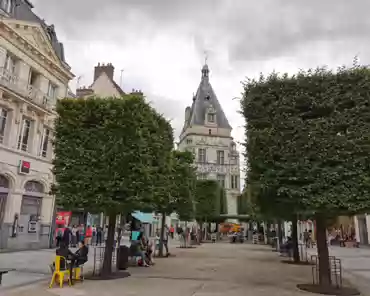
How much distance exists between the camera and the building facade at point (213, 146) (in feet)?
194

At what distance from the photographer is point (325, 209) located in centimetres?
895

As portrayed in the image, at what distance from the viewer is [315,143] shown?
913 centimetres

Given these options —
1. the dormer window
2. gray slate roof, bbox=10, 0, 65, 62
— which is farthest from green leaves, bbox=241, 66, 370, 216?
the dormer window

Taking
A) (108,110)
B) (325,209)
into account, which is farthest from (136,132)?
(325,209)

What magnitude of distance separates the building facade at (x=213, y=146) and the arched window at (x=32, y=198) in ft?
119

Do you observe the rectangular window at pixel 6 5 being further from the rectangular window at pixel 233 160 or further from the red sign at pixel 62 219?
the rectangular window at pixel 233 160

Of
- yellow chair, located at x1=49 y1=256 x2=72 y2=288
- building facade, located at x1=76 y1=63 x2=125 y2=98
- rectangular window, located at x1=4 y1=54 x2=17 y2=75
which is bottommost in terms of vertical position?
yellow chair, located at x1=49 y1=256 x2=72 y2=288

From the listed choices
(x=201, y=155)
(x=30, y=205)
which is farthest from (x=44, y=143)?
(x=201, y=155)

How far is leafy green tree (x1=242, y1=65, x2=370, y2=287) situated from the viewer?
8852mm

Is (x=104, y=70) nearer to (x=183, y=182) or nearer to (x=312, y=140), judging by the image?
(x=183, y=182)

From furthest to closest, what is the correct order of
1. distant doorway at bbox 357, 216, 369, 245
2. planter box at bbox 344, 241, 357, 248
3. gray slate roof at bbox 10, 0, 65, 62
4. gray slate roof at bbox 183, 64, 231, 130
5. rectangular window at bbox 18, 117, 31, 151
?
gray slate roof at bbox 183, 64, 231, 130 → distant doorway at bbox 357, 216, 369, 245 → planter box at bbox 344, 241, 357, 248 → gray slate roof at bbox 10, 0, 65, 62 → rectangular window at bbox 18, 117, 31, 151

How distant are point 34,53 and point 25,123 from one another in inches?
167

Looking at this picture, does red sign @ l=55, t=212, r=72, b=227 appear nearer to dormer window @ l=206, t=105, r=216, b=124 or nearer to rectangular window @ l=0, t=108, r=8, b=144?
rectangular window @ l=0, t=108, r=8, b=144

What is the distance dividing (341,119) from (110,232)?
7778 millimetres
